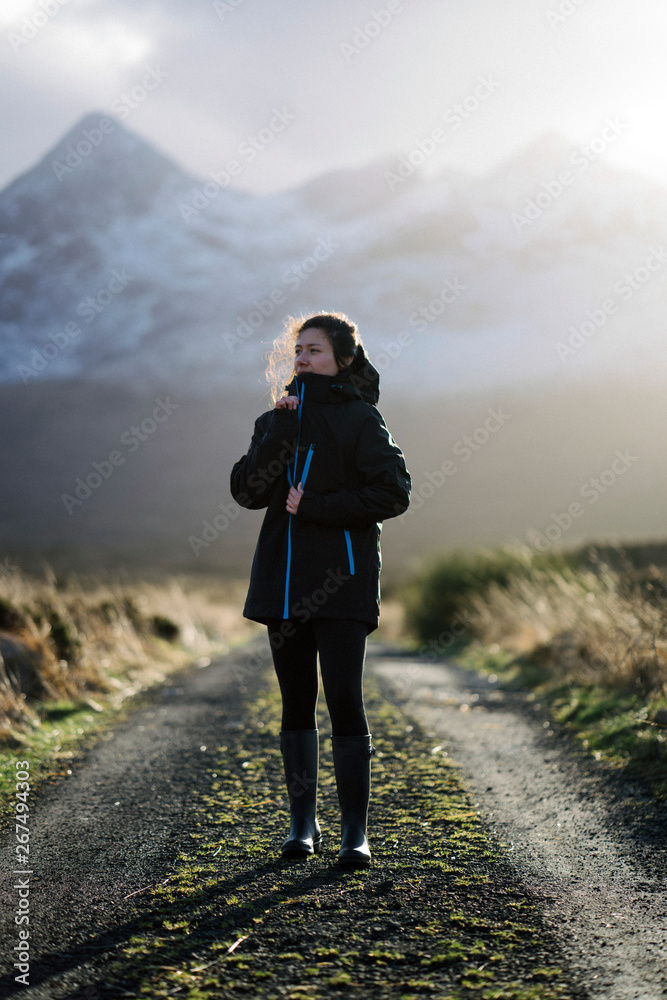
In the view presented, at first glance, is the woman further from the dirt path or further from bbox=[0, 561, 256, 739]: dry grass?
bbox=[0, 561, 256, 739]: dry grass

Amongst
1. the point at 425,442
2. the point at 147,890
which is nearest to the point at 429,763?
the point at 147,890

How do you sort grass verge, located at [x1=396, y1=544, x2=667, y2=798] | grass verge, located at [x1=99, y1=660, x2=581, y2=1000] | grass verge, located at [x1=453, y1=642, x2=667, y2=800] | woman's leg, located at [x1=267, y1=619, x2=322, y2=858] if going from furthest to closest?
grass verge, located at [x1=396, y1=544, x2=667, y2=798] → grass verge, located at [x1=453, y1=642, x2=667, y2=800] → woman's leg, located at [x1=267, y1=619, x2=322, y2=858] → grass verge, located at [x1=99, y1=660, x2=581, y2=1000]

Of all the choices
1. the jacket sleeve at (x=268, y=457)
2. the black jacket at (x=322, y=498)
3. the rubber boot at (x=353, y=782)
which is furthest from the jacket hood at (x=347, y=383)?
the rubber boot at (x=353, y=782)

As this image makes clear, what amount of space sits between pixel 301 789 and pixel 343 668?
0.52 meters

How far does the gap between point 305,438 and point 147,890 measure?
171 centimetres

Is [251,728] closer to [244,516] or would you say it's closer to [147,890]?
[147,890]

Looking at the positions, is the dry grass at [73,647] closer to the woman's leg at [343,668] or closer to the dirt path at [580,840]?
the woman's leg at [343,668]

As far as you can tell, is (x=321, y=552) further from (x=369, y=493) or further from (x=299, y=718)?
(x=299, y=718)

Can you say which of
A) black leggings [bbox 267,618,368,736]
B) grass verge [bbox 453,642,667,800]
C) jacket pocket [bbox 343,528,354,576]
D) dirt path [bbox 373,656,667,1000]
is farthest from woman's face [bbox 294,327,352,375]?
grass verge [bbox 453,642,667,800]

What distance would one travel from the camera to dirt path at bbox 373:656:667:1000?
204 centimetres

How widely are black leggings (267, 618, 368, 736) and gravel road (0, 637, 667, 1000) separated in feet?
2.45

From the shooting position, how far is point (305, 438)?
2.93m

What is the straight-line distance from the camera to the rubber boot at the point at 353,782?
274 centimetres

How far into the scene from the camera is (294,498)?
110 inches
